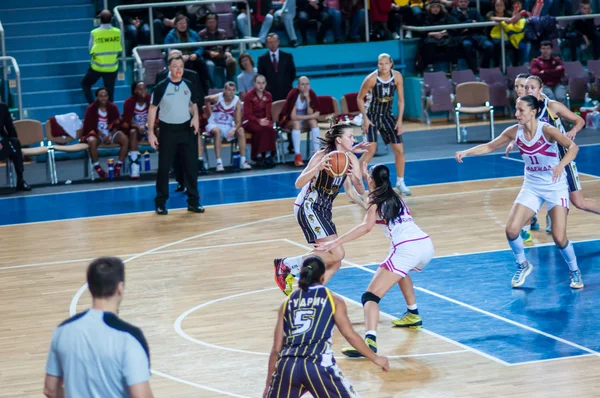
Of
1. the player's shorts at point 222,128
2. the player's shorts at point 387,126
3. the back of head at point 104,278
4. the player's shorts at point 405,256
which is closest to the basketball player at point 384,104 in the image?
the player's shorts at point 387,126

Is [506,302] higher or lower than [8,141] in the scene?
lower

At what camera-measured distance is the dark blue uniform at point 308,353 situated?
5.58 meters

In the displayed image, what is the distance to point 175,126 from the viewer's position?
13.9 metres

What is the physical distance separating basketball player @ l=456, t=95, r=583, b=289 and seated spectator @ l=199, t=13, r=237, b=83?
11064 millimetres

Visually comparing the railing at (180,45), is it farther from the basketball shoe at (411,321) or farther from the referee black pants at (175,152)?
the basketball shoe at (411,321)

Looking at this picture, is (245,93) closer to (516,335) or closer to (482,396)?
(516,335)

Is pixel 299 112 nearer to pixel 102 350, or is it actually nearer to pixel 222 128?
pixel 222 128

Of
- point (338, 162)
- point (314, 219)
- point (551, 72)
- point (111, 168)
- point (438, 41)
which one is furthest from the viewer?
point (438, 41)

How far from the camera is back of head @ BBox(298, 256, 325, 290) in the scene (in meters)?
5.70

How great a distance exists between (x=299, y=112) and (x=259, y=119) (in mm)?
760

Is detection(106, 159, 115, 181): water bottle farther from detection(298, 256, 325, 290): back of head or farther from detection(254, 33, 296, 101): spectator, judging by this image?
detection(298, 256, 325, 290): back of head

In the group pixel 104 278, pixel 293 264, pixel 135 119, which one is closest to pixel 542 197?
pixel 293 264

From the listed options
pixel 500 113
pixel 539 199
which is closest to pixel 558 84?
pixel 500 113

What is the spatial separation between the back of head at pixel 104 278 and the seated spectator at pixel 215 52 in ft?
51.6
